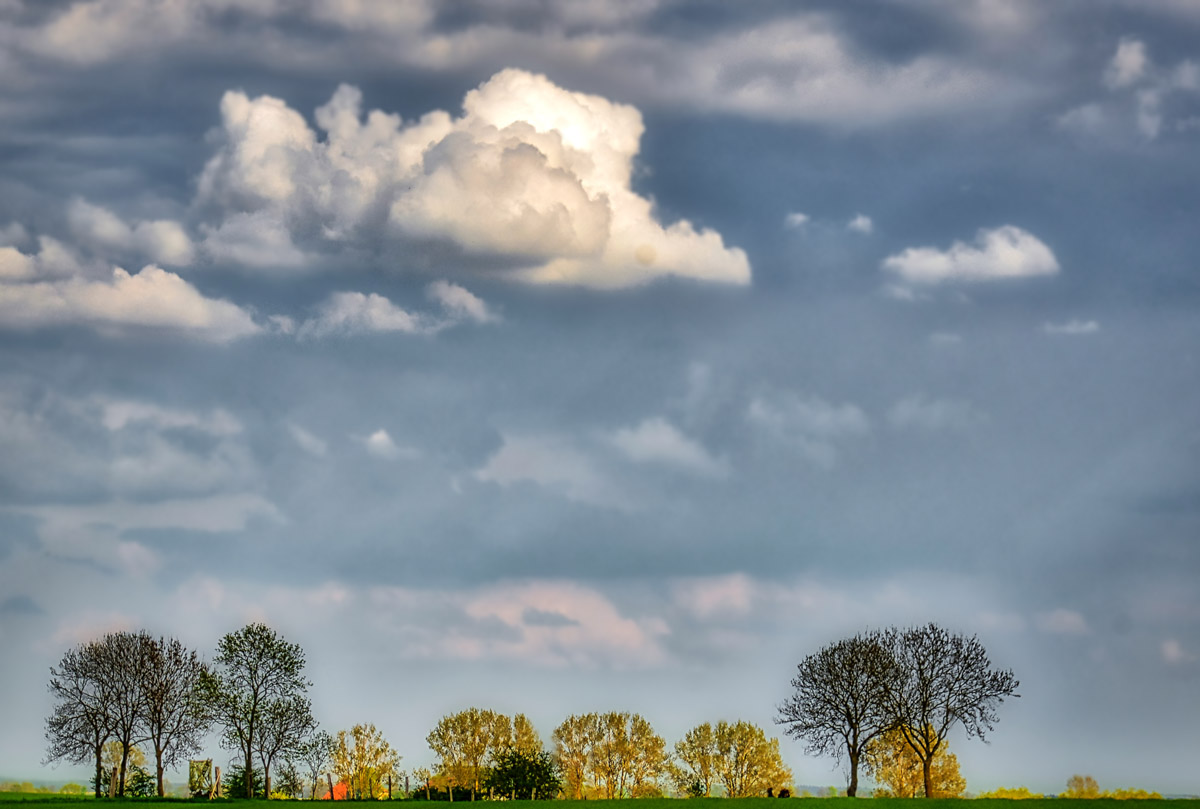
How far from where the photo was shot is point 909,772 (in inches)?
4599

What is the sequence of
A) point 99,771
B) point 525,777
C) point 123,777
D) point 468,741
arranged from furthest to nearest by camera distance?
point 468,741, point 525,777, point 99,771, point 123,777

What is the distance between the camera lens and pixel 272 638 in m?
106

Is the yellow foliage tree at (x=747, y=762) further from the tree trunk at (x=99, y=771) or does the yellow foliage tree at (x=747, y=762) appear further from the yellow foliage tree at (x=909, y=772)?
the tree trunk at (x=99, y=771)

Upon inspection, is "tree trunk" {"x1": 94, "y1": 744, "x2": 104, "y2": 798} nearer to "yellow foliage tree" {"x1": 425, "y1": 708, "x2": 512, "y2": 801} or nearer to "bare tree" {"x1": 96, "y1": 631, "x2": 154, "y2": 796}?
"bare tree" {"x1": 96, "y1": 631, "x2": 154, "y2": 796}

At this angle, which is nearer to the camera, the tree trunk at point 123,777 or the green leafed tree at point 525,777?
the tree trunk at point 123,777

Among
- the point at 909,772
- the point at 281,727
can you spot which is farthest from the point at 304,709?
the point at 909,772

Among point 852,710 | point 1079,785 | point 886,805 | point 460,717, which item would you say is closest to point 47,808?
point 886,805

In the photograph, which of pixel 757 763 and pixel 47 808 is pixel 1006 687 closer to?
pixel 757 763

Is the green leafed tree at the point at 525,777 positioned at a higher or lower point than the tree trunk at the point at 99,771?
lower

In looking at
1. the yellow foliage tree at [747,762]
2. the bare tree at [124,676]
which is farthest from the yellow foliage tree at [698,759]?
the bare tree at [124,676]

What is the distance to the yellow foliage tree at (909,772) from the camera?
368 feet

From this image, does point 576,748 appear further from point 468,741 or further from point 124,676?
point 124,676

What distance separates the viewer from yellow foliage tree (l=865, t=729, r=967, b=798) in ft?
368

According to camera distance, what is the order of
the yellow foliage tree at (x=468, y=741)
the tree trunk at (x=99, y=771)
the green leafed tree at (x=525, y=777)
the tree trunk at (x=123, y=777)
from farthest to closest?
the yellow foliage tree at (x=468, y=741), the green leafed tree at (x=525, y=777), the tree trunk at (x=99, y=771), the tree trunk at (x=123, y=777)
